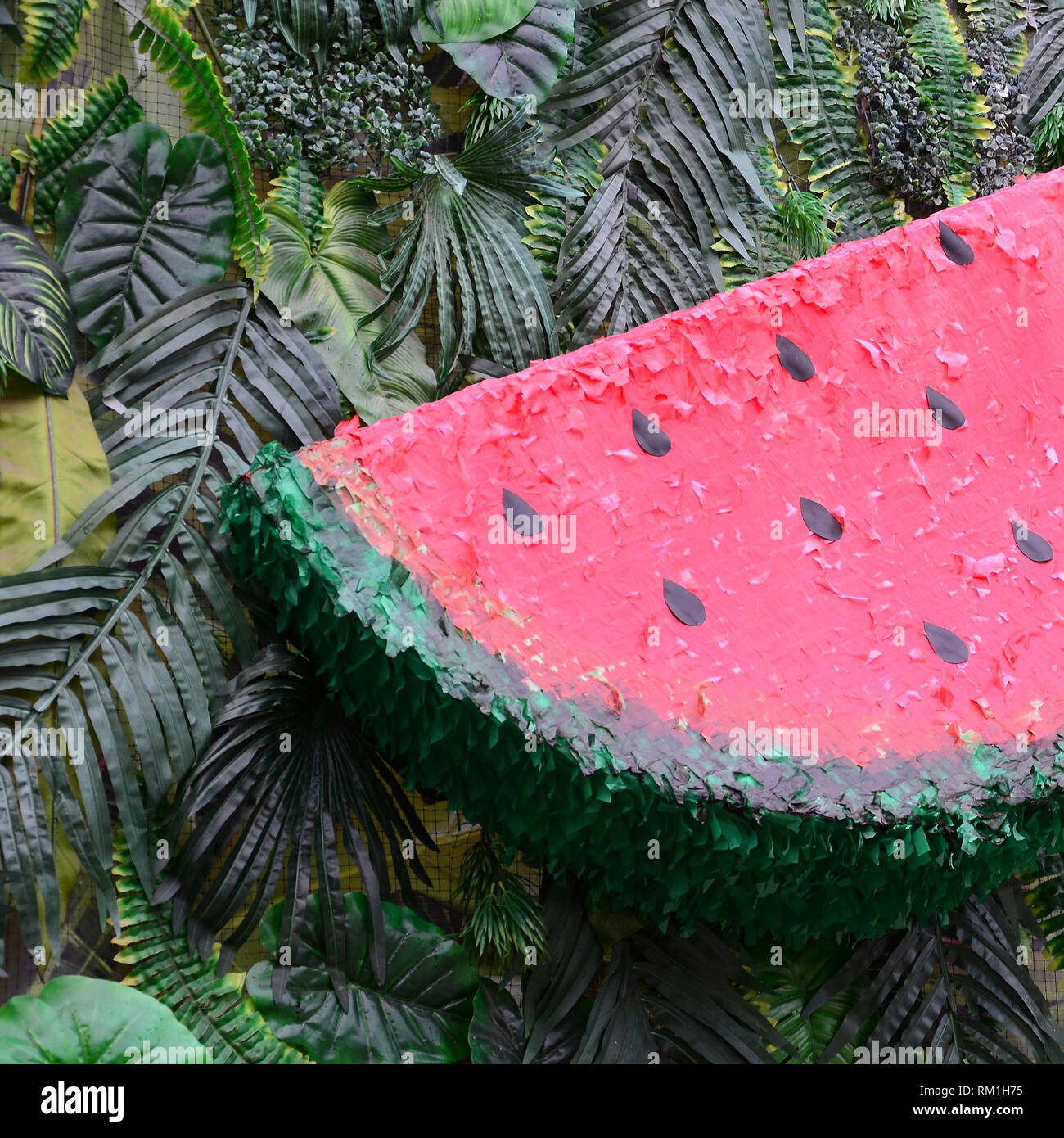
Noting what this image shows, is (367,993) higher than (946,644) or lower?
lower

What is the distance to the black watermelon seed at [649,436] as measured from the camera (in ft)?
6.48

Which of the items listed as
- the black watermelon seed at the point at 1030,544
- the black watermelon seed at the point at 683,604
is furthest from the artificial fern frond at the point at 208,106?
the black watermelon seed at the point at 1030,544

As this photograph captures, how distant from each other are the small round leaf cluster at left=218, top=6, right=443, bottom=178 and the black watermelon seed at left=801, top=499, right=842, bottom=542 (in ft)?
3.26

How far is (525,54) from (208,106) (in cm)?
66

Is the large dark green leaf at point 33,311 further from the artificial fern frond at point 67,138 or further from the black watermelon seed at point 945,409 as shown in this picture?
the black watermelon seed at point 945,409

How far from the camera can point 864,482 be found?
2.10 meters

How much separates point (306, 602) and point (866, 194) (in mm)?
1778

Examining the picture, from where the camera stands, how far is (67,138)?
79.4 inches

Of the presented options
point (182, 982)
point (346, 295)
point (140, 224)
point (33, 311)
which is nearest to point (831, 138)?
point (346, 295)

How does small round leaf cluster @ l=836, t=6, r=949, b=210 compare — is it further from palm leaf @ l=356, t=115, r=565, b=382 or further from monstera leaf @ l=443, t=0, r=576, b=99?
palm leaf @ l=356, t=115, r=565, b=382

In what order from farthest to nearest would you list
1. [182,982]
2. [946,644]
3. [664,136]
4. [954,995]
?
[664,136] → [954,995] → [946,644] → [182,982]

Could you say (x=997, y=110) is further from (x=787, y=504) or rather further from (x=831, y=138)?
(x=787, y=504)

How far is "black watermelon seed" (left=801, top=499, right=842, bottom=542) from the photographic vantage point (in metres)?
2.03

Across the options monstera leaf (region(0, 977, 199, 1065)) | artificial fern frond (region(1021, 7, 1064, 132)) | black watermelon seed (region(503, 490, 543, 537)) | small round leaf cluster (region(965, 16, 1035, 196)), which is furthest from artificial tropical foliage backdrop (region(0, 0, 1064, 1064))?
artificial fern frond (region(1021, 7, 1064, 132))
